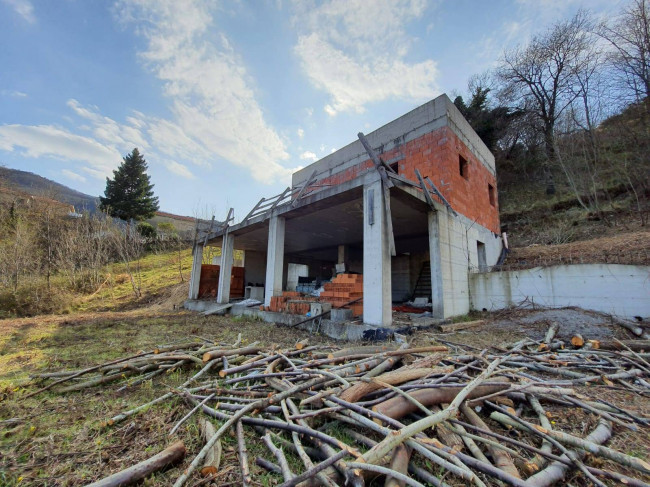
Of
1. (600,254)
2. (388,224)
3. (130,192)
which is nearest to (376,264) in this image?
(388,224)

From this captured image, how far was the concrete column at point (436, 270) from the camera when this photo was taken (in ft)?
20.8

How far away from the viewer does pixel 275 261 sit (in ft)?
25.5

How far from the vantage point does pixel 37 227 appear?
46.6 feet

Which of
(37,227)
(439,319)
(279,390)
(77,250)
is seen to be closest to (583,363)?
(439,319)

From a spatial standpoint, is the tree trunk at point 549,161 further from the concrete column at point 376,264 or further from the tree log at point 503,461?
the tree log at point 503,461

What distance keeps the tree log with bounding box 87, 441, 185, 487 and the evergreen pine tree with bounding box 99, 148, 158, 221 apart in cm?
2680

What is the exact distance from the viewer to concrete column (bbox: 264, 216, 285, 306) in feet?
25.5

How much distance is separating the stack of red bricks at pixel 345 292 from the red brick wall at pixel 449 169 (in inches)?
144

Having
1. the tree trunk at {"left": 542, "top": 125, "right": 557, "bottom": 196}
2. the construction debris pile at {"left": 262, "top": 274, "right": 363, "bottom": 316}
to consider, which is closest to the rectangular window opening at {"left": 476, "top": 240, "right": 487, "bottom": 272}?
the construction debris pile at {"left": 262, "top": 274, "right": 363, "bottom": 316}

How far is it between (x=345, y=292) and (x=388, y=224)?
2068 mm

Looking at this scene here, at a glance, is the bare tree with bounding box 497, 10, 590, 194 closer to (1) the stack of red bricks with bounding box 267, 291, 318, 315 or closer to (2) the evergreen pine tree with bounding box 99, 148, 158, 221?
(1) the stack of red bricks with bounding box 267, 291, 318, 315

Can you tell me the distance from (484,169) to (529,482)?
11260 mm

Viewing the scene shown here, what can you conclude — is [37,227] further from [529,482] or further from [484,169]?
[484,169]

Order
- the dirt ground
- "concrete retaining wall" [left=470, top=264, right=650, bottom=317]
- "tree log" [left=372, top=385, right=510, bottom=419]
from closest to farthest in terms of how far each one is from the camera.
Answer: the dirt ground → "tree log" [left=372, top=385, right=510, bottom=419] → "concrete retaining wall" [left=470, top=264, right=650, bottom=317]
